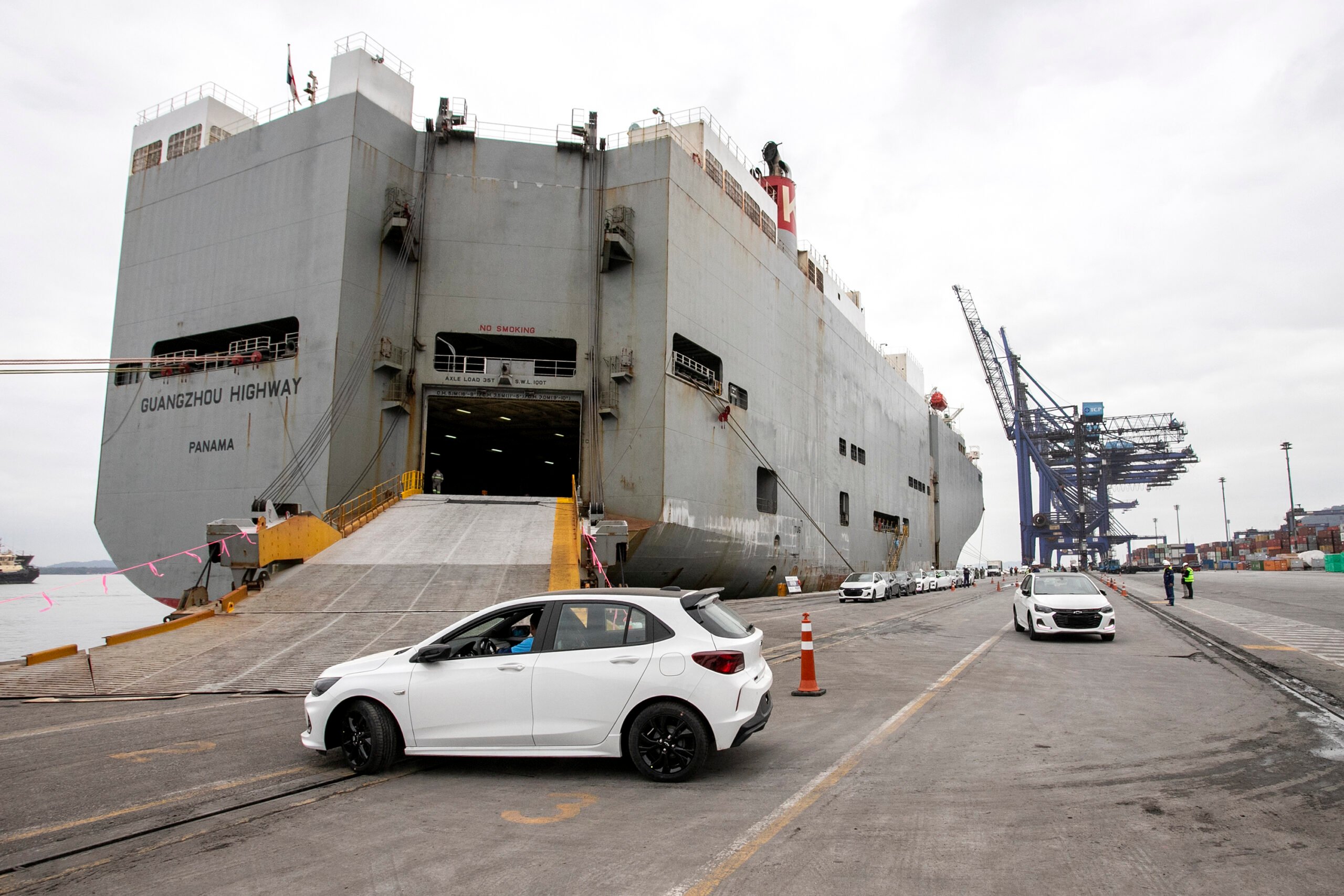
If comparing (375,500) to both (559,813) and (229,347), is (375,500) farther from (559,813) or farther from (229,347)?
(559,813)

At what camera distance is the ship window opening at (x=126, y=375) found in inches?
1107

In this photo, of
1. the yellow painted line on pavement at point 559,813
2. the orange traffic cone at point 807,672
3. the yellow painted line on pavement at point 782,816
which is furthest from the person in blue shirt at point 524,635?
the orange traffic cone at point 807,672

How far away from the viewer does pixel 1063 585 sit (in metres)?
16.8

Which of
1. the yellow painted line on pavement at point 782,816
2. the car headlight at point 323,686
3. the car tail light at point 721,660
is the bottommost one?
the yellow painted line on pavement at point 782,816

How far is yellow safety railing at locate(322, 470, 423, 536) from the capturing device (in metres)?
23.2

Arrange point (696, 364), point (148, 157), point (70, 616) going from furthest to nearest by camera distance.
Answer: point (70, 616), point (148, 157), point (696, 364)

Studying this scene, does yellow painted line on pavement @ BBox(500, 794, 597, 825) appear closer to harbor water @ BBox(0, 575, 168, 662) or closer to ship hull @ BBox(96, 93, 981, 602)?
harbor water @ BBox(0, 575, 168, 662)

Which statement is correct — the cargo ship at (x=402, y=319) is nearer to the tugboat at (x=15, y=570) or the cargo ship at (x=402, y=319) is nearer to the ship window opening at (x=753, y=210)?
the ship window opening at (x=753, y=210)

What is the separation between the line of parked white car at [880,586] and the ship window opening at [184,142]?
99.4 ft

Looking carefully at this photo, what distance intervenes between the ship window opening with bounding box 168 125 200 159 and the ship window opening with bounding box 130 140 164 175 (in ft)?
1.82

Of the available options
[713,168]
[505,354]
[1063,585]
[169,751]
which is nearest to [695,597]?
[169,751]

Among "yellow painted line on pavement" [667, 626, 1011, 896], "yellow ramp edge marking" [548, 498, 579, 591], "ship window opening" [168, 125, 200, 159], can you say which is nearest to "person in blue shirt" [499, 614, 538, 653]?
"yellow painted line on pavement" [667, 626, 1011, 896]

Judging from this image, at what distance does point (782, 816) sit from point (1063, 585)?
14185 millimetres

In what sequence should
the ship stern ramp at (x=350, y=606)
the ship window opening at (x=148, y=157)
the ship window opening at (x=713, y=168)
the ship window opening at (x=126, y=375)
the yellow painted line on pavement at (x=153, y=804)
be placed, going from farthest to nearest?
the ship window opening at (x=713, y=168), the ship window opening at (x=148, y=157), the ship window opening at (x=126, y=375), the ship stern ramp at (x=350, y=606), the yellow painted line on pavement at (x=153, y=804)
